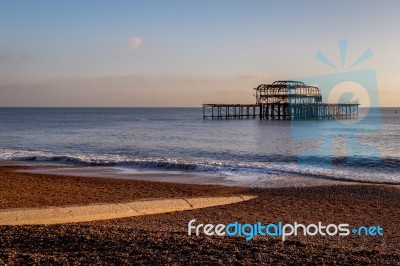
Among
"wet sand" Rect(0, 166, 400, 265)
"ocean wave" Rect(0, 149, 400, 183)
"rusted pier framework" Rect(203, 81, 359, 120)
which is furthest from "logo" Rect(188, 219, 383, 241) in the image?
"rusted pier framework" Rect(203, 81, 359, 120)

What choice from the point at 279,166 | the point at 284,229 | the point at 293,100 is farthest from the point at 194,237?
the point at 293,100

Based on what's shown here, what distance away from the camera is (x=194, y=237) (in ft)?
23.7

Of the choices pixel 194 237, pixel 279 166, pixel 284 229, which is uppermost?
pixel 194 237

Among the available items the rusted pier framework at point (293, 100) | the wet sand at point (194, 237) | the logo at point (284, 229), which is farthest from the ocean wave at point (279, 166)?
the rusted pier framework at point (293, 100)

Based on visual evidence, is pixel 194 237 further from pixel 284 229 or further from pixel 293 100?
pixel 293 100

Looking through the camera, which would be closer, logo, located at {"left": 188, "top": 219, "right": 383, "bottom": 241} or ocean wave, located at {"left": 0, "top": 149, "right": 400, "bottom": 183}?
logo, located at {"left": 188, "top": 219, "right": 383, "bottom": 241}

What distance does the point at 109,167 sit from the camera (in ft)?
73.8

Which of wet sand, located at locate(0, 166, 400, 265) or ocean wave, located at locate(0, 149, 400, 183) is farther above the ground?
wet sand, located at locate(0, 166, 400, 265)

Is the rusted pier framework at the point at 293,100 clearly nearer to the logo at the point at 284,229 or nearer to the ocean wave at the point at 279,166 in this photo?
the ocean wave at the point at 279,166

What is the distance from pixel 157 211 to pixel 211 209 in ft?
4.56

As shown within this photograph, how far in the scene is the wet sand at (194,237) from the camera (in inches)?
237

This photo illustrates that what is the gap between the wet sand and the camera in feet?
19.8

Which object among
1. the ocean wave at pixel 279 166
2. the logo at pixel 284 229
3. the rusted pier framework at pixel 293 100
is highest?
the rusted pier framework at pixel 293 100

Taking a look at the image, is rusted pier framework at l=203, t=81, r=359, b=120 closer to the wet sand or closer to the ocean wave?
the ocean wave
